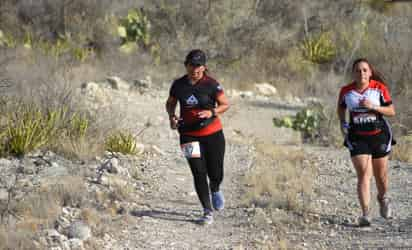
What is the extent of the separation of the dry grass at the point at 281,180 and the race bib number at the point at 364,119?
1.34 m

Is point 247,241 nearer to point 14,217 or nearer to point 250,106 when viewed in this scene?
point 14,217

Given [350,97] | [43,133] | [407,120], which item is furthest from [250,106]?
[350,97]

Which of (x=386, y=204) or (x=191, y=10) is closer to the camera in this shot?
(x=386, y=204)

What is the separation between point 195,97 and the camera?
7.38m

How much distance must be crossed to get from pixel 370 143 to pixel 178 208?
2286 mm

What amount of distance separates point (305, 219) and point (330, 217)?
309 millimetres

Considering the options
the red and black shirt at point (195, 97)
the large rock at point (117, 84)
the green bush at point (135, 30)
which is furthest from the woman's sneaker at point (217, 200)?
the green bush at point (135, 30)

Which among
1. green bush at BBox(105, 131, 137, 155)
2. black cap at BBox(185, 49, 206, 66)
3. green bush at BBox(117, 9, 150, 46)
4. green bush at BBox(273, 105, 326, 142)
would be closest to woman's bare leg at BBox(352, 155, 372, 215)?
black cap at BBox(185, 49, 206, 66)

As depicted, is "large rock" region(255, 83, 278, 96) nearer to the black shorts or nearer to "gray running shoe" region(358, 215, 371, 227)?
"gray running shoe" region(358, 215, 371, 227)

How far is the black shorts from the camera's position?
288 inches

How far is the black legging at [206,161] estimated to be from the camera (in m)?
7.52

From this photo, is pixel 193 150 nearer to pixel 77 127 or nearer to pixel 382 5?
pixel 77 127

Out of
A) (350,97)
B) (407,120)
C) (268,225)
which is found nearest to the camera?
(350,97)

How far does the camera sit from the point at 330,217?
809 cm
